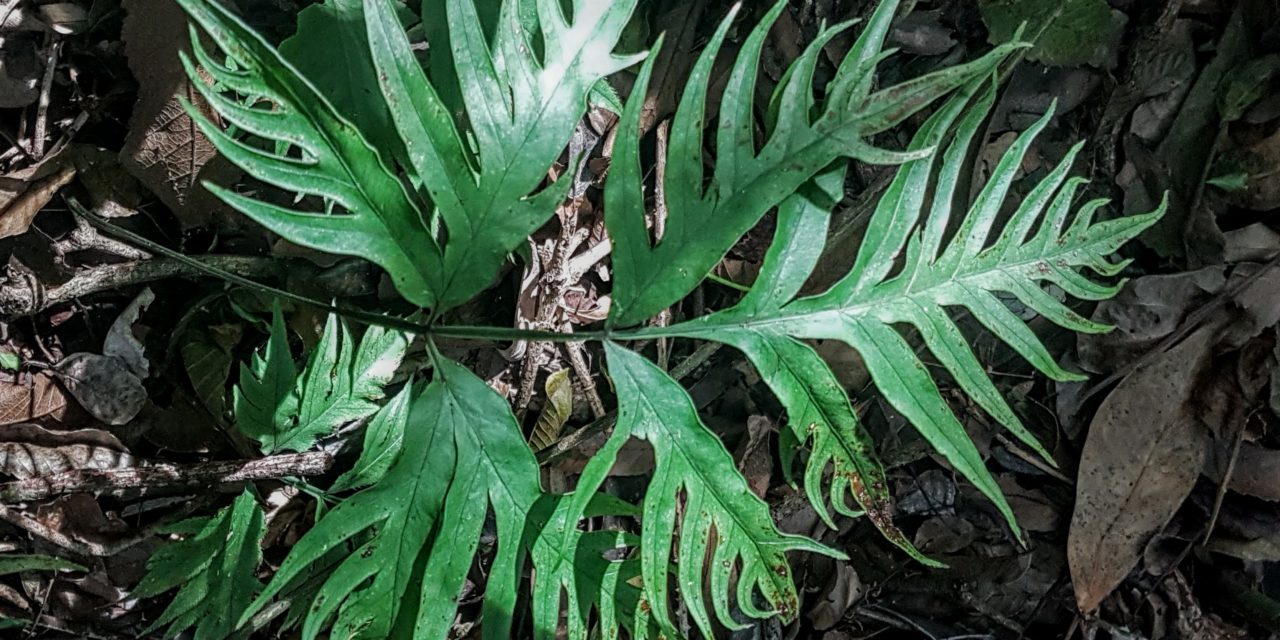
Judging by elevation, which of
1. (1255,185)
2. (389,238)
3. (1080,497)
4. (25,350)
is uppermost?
(389,238)

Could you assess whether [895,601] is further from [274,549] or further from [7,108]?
[7,108]

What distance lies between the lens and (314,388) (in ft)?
4.91

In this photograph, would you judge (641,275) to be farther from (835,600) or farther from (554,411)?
(835,600)

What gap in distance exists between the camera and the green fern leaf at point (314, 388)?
146cm

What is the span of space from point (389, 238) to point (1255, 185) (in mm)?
1956

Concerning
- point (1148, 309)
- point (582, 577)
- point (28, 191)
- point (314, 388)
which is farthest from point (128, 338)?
point (1148, 309)

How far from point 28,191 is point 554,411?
1.08 metres

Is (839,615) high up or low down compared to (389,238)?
down

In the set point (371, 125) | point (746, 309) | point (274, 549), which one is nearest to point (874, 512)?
point (746, 309)

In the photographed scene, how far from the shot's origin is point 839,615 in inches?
80.2

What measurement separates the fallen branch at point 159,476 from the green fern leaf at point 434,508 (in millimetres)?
286

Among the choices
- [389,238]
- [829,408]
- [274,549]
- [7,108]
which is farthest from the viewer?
[274,549]

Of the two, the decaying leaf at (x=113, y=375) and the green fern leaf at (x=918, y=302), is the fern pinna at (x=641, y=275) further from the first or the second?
the decaying leaf at (x=113, y=375)

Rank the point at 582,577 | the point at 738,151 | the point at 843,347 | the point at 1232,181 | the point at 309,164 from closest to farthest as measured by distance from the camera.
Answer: the point at 309,164
the point at 738,151
the point at 582,577
the point at 843,347
the point at 1232,181
